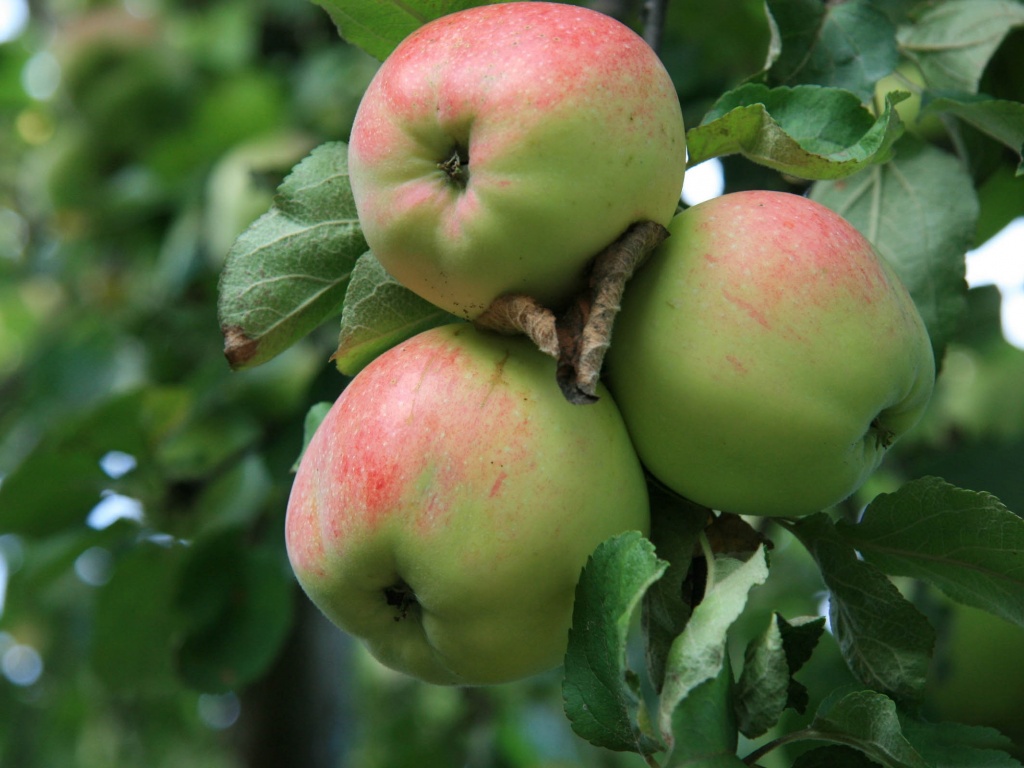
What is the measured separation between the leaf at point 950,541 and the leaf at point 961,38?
437mm

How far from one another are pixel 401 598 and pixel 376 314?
188 millimetres

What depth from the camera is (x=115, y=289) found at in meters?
2.09

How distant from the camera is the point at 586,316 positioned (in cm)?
58

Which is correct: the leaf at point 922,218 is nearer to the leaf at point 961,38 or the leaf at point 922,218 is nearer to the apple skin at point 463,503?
the leaf at point 961,38

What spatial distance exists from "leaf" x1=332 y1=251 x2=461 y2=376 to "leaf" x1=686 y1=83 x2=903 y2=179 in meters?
0.21

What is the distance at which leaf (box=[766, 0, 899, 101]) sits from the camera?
2.58 ft

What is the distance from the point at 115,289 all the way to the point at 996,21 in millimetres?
1706

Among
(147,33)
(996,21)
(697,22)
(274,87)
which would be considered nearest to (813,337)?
(996,21)

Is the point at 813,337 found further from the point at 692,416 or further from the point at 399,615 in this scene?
the point at 399,615

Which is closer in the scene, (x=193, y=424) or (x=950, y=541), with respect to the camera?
(x=950, y=541)

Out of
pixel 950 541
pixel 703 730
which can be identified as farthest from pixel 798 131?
pixel 703 730

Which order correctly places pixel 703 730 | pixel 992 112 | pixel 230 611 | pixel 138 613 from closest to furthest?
pixel 703 730, pixel 992 112, pixel 230 611, pixel 138 613

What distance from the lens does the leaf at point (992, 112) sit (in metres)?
0.73

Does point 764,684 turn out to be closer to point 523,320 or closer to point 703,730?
point 703,730
